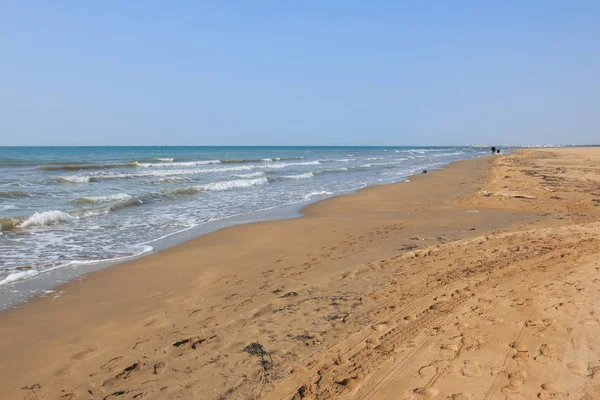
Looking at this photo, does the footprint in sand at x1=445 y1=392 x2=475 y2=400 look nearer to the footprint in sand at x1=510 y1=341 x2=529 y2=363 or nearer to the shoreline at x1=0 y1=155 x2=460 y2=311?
the footprint in sand at x1=510 y1=341 x2=529 y2=363

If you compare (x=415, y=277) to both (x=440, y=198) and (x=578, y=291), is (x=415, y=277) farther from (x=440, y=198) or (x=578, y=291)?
(x=440, y=198)

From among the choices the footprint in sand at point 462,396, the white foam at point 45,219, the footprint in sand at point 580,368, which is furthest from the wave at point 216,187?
the footprint in sand at point 580,368

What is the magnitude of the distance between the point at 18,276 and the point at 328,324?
4891 millimetres

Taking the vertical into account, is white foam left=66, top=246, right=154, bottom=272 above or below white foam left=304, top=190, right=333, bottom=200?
above

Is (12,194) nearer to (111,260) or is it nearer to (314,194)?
(314,194)

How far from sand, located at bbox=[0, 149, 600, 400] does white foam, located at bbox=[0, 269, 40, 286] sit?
94 cm

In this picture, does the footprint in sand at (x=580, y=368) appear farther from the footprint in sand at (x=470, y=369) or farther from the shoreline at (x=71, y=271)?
the shoreline at (x=71, y=271)

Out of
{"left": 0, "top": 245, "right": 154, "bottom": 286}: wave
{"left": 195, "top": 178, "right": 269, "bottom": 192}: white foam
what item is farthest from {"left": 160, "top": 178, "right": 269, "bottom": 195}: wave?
{"left": 0, "top": 245, "right": 154, "bottom": 286}: wave

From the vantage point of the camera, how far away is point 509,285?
5.32 meters

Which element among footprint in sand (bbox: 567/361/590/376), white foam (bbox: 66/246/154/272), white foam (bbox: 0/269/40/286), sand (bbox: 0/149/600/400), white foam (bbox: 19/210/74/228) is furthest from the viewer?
white foam (bbox: 19/210/74/228)

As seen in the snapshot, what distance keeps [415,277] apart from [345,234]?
3726 millimetres

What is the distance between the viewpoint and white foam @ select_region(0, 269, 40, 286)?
6.28 m

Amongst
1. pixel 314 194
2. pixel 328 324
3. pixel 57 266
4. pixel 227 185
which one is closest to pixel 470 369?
pixel 328 324

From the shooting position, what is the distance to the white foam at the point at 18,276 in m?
6.28
